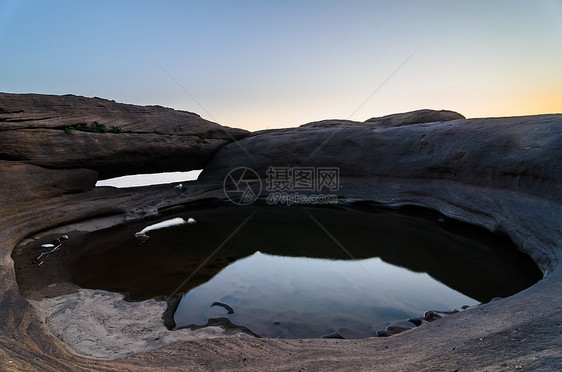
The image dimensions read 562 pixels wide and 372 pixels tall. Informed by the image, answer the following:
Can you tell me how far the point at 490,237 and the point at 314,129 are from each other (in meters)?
10.0

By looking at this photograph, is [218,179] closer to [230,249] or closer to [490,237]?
[230,249]

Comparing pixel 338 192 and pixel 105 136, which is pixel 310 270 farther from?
pixel 105 136

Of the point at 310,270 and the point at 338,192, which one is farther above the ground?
the point at 338,192

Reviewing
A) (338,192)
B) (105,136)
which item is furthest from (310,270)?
(105,136)

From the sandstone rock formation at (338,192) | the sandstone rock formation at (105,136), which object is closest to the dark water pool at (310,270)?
the sandstone rock formation at (338,192)

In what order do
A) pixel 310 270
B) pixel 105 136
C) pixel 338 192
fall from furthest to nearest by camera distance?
pixel 338 192 → pixel 105 136 → pixel 310 270

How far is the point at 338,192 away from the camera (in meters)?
15.4

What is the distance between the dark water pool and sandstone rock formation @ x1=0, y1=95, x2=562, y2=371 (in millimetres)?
935

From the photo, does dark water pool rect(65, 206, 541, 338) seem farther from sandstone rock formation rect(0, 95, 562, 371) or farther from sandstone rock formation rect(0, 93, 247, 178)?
sandstone rock formation rect(0, 93, 247, 178)

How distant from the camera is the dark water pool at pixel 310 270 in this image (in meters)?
5.84

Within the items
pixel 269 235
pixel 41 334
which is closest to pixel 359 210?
pixel 269 235

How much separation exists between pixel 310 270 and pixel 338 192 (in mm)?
7955

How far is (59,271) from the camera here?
25.3 feet

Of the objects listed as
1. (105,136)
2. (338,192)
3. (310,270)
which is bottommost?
(310,270)
